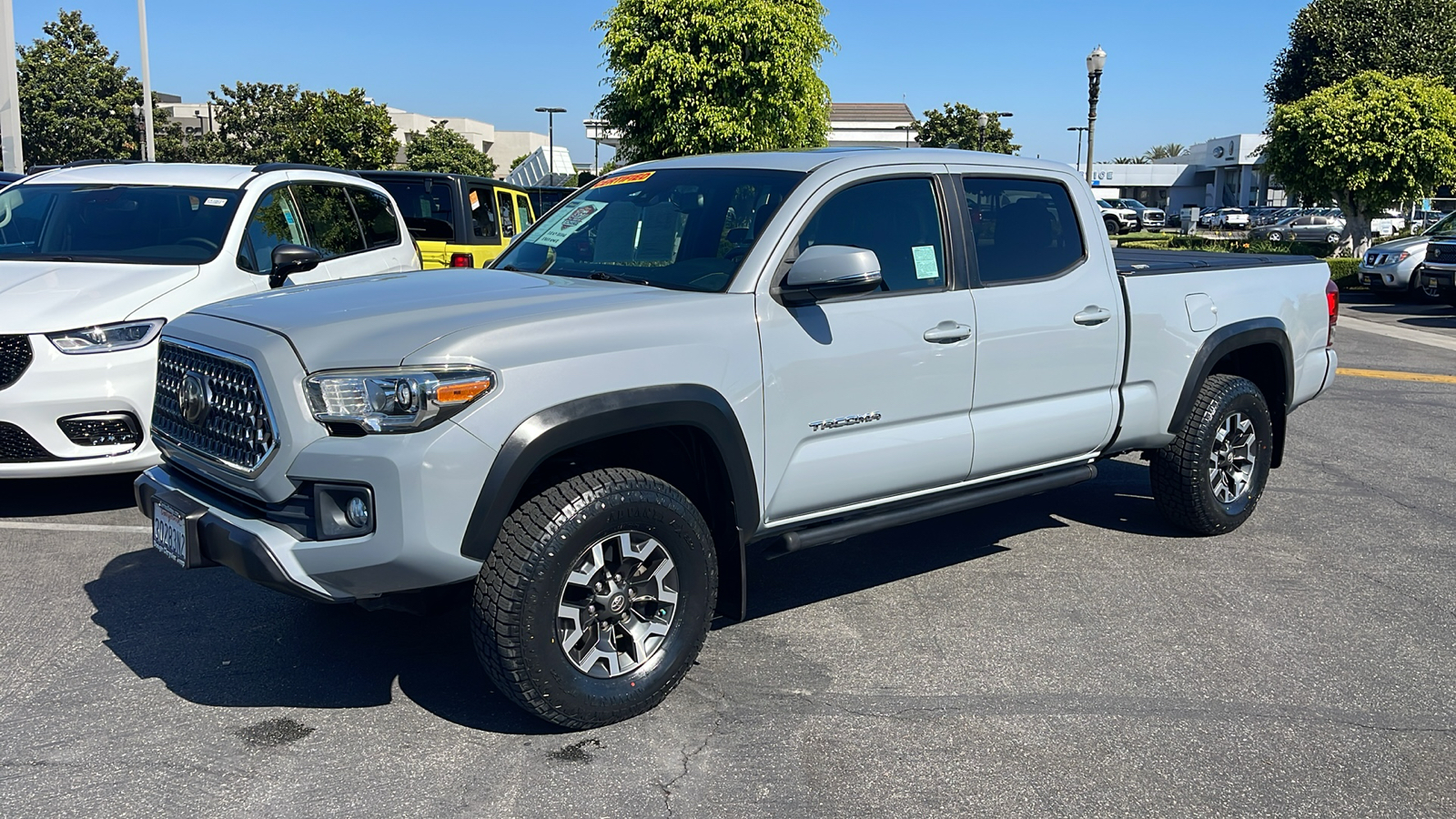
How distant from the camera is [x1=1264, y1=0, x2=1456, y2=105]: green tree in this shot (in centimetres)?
3719

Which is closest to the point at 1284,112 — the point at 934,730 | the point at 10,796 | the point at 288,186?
the point at 288,186

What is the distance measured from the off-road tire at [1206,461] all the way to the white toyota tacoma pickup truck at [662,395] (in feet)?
0.15

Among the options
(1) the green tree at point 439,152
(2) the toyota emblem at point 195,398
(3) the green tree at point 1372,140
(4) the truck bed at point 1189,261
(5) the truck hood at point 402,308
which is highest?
(1) the green tree at point 439,152

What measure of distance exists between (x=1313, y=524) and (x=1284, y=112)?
21.2m

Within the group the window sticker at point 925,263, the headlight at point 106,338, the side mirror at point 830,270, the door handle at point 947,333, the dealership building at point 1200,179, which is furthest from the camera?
the dealership building at point 1200,179

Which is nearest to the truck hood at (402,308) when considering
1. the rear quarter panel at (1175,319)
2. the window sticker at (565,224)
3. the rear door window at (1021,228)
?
the window sticker at (565,224)

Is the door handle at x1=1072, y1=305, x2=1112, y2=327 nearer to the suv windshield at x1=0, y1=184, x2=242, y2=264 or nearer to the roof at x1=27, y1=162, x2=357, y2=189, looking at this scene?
the suv windshield at x1=0, y1=184, x2=242, y2=264

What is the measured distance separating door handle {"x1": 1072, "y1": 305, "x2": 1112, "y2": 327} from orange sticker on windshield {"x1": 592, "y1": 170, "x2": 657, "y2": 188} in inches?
76.0

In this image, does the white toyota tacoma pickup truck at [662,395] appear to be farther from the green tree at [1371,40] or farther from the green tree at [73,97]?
the green tree at [73,97]

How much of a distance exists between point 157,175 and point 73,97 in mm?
45622

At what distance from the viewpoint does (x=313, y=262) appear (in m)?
6.85

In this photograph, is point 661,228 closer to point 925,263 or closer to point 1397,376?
point 925,263

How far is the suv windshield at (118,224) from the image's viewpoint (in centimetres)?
693

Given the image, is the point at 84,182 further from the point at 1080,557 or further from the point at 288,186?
the point at 1080,557
